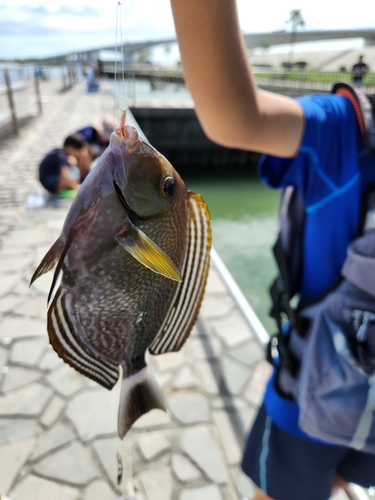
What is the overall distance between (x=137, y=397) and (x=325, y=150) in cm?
100

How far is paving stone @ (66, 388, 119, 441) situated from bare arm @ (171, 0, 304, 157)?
2357 mm

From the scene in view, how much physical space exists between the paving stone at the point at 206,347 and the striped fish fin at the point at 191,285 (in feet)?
8.32

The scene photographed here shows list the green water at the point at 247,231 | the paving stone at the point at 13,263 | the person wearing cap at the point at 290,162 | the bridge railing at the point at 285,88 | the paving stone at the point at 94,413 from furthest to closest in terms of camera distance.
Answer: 1. the bridge railing at the point at 285,88
2. the green water at the point at 247,231
3. the paving stone at the point at 13,263
4. the paving stone at the point at 94,413
5. the person wearing cap at the point at 290,162

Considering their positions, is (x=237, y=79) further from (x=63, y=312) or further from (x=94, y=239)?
(x=63, y=312)

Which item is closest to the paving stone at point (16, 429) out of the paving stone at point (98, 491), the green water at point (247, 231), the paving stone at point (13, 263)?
the paving stone at point (98, 491)

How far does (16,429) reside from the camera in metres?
2.68

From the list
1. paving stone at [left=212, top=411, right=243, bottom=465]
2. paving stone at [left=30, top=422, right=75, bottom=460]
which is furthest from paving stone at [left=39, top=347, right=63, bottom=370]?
paving stone at [left=212, top=411, right=243, bottom=465]

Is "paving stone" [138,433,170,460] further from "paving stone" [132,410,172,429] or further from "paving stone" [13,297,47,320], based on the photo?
"paving stone" [13,297,47,320]

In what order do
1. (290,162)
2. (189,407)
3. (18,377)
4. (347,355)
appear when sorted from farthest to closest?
1. (18,377)
2. (189,407)
3. (290,162)
4. (347,355)

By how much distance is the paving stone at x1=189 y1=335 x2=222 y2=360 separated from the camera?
136 inches

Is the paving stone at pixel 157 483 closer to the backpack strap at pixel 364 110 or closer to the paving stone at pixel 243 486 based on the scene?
the paving stone at pixel 243 486

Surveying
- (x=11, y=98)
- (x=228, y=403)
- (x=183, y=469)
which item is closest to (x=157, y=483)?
(x=183, y=469)

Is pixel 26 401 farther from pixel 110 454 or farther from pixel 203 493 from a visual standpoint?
pixel 203 493

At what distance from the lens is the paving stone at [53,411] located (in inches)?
109
